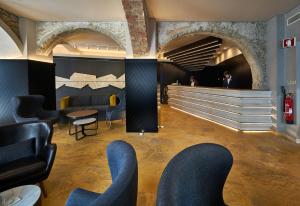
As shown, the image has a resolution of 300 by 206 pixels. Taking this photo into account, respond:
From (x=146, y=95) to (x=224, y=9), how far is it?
299cm

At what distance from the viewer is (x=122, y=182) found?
0.98m

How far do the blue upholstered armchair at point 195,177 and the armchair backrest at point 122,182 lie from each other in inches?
7.6

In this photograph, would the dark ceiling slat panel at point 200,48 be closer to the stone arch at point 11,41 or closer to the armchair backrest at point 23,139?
the stone arch at point 11,41

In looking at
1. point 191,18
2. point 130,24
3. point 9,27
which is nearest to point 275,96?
point 191,18

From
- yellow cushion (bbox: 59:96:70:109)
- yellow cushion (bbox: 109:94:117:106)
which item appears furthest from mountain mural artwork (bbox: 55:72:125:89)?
yellow cushion (bbox: 109:94:117:106)

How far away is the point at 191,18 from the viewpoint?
213 inches

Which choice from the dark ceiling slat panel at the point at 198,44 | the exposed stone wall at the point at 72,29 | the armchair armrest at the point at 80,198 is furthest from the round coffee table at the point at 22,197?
the dark ceiling slat panel at the point at 198,44

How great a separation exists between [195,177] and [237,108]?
17.4 feet

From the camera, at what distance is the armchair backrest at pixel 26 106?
189 inches

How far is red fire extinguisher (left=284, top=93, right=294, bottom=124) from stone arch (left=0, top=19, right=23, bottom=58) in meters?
7.28

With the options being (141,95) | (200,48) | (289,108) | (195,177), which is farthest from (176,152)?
(200,48)

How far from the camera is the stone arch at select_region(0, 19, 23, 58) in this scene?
195 inches

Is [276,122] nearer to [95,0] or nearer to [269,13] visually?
[269,13]

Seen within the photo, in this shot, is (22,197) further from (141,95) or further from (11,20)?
(11,20)
